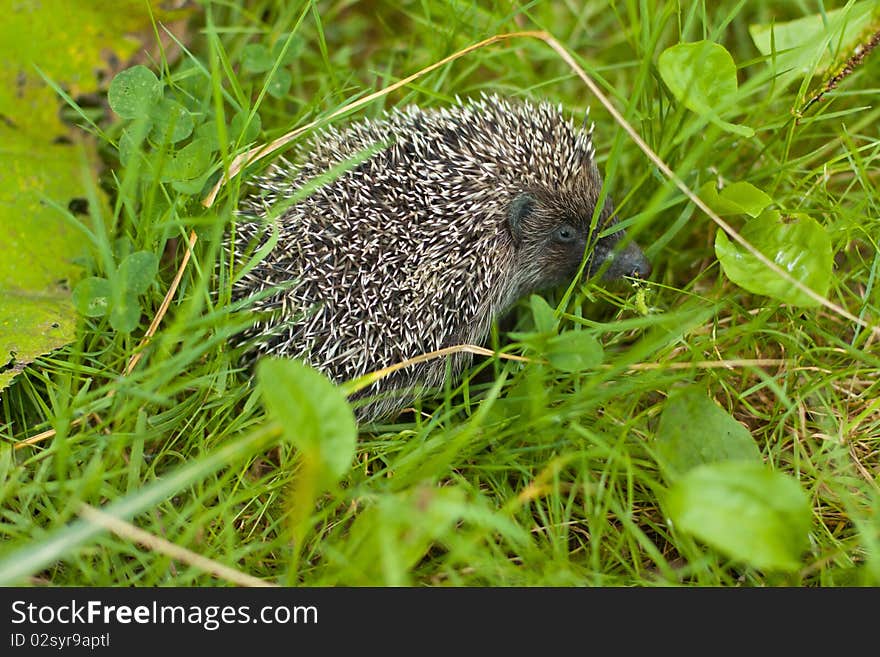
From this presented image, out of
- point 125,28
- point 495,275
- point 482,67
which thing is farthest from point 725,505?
point 125,28

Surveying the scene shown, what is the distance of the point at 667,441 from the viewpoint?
125 inches

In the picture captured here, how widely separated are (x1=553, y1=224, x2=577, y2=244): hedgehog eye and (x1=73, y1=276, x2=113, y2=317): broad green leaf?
2.10 metres

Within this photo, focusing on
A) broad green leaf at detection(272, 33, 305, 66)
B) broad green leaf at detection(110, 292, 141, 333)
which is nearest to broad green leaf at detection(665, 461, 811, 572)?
broad green leaf at detection(110, 292, 141, 333)

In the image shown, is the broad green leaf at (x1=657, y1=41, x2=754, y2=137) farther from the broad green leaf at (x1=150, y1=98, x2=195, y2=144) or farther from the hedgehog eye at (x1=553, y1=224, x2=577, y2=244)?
the broad green leaf at (x1=150, y1=98, x2=195, y2=144)

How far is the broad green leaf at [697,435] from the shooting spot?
3.10 meters

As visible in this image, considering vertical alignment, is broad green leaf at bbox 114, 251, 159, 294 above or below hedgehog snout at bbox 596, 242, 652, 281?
above

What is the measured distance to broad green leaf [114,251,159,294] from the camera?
3.28 m

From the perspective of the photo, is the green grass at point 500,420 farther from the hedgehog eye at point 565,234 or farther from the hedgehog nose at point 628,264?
the hedgehog eye at point 565,234

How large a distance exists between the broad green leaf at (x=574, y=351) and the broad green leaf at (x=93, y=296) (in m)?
1.90

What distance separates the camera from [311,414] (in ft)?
Result: 8.30

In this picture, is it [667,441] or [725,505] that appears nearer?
[725,505]

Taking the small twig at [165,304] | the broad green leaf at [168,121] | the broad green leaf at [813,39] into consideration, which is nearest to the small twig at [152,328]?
the small twig at [165,304]
